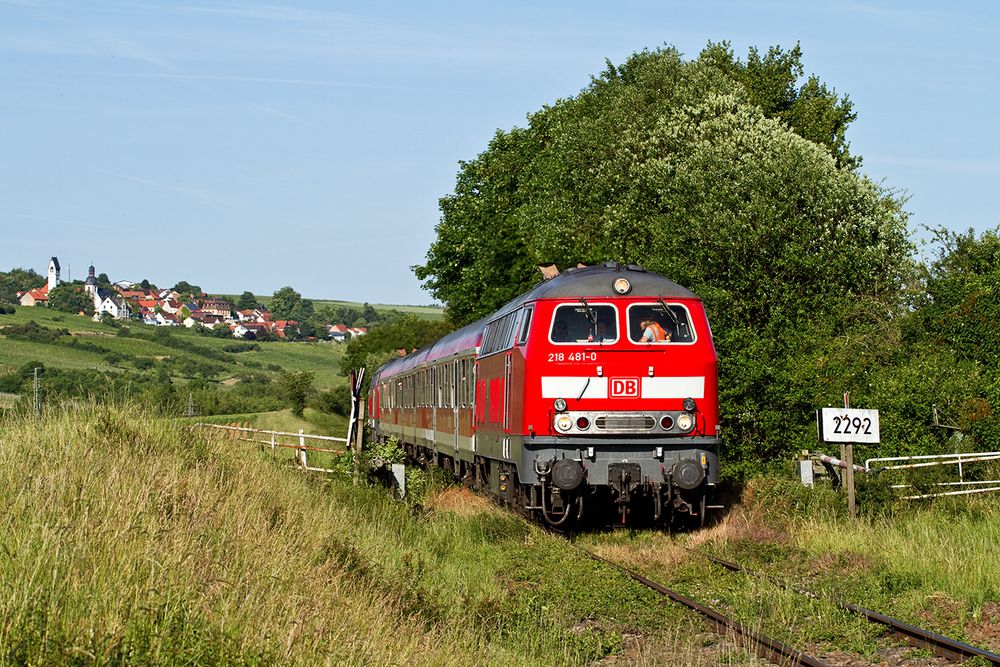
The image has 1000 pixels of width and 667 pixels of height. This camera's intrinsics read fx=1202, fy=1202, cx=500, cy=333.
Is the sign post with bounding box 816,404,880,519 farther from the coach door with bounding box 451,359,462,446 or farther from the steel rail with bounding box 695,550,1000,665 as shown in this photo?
the coach door with bounding box 451,359,462,446

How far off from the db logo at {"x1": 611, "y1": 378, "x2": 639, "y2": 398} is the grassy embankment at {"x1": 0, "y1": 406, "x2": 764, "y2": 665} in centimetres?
216

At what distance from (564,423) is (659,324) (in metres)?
1.97

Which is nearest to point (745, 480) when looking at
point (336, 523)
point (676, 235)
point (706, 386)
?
point (706, 386)

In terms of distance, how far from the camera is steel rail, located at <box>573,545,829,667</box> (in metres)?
8.91

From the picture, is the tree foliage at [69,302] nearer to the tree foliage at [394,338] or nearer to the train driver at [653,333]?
the tree foliage at [394,338]

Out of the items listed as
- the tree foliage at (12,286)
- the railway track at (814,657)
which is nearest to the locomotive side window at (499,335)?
the railway track at (814,657)

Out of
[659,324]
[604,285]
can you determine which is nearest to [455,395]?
[604,285]

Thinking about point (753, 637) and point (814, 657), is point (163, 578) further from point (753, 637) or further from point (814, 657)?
point (814, 657)

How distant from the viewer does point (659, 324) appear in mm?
16562

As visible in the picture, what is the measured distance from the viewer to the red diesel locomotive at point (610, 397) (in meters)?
15.9

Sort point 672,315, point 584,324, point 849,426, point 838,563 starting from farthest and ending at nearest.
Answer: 1. point 672,315
2. point 584,324
3. point 849,426
4. point 838,563

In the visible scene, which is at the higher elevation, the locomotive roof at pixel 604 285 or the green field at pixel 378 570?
the locomotive roof at pixel 604 285

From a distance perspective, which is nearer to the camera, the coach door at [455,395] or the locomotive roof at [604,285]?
the locomotive roof at [604,285]

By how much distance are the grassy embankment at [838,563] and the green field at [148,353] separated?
70.9 meters
